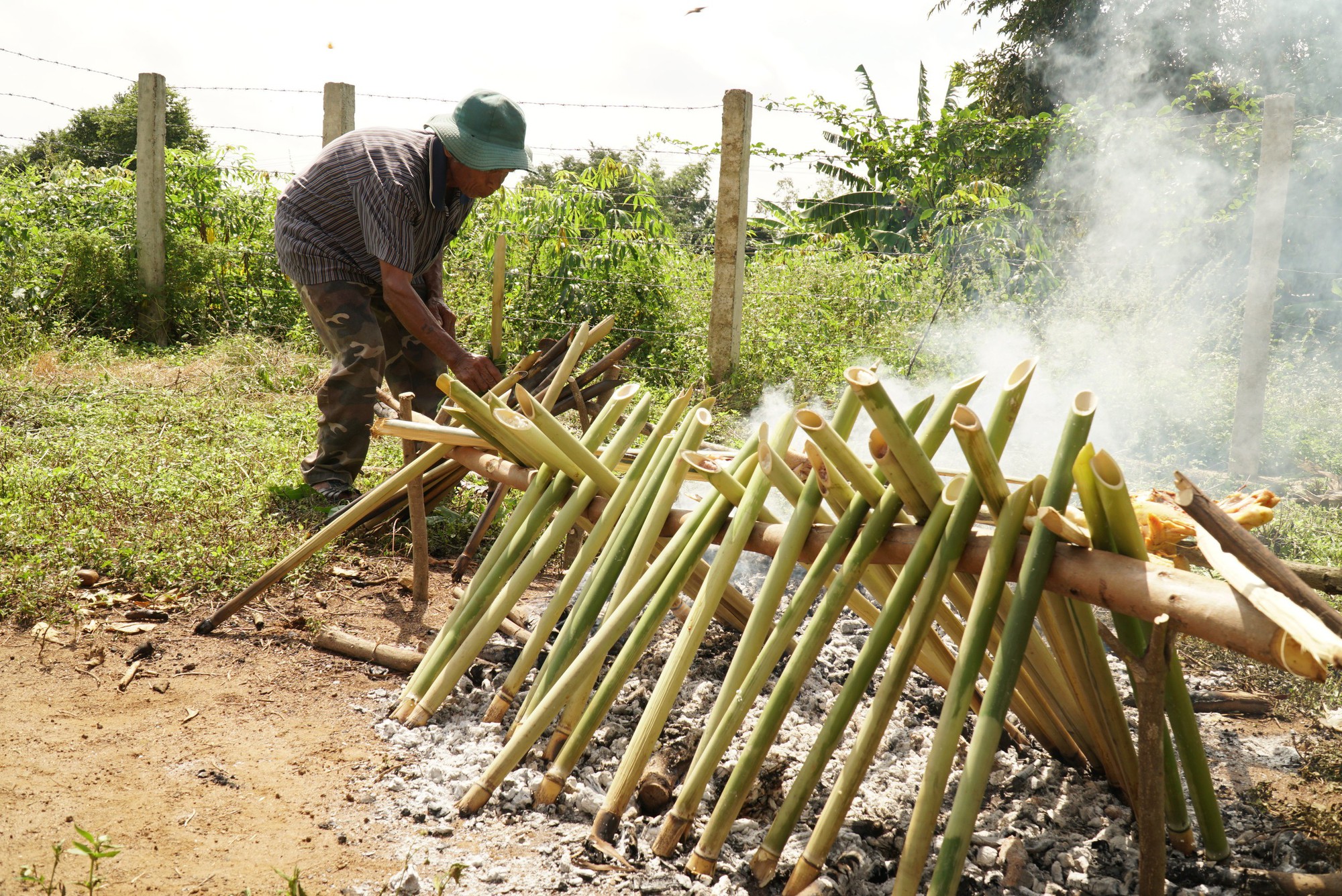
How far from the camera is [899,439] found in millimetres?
1888

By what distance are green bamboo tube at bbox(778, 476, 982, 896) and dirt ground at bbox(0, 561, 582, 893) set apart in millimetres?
767

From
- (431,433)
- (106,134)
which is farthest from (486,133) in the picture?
(106,134)

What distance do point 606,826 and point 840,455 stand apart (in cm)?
103

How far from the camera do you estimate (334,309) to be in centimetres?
444

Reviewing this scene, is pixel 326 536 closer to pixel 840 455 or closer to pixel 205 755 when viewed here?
pixel 205 755

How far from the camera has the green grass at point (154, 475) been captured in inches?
148

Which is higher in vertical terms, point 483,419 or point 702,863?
point 483,419

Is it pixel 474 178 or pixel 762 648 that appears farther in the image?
pixel 474 178

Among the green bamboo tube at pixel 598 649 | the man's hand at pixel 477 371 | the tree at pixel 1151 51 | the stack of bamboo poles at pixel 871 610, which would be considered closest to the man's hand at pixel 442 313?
the man's hand at pixel 477 371

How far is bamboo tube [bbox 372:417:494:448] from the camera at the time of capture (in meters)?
2.99

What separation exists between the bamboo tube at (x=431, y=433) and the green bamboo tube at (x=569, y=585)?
0.54 meters

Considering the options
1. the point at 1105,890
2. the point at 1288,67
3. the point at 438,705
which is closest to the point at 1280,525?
the point at 1105,890

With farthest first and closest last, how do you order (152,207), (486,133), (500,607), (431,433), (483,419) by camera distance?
(152,207) → (486,133) → (431,433) → (483,419) → (500,607)

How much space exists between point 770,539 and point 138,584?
9.17 feet
